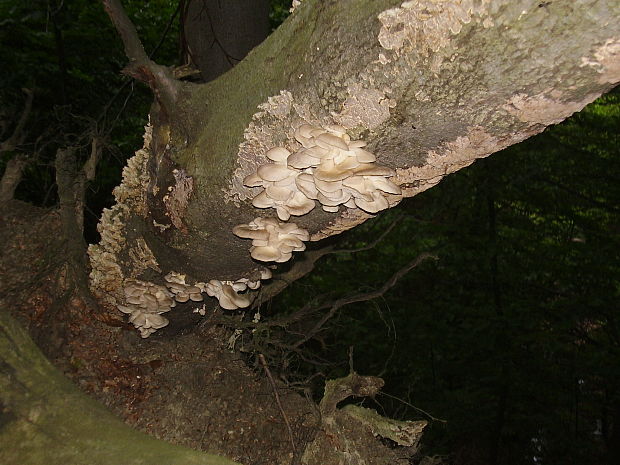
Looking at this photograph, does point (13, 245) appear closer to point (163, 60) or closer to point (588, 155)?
point (163, 60)

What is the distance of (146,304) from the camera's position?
7.38ft

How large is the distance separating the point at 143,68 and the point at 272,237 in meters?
0.74

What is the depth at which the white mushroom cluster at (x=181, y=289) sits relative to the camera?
6.74ft


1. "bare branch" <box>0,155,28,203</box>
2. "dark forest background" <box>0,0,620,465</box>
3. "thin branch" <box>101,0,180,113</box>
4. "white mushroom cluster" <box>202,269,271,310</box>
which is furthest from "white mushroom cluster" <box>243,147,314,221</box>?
"dark forest background" <box>0,0,620,465</box>

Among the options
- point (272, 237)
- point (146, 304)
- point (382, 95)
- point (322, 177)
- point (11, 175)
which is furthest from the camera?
point (11, 175)

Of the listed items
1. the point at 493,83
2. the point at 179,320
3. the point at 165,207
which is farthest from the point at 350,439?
the point at 493,83

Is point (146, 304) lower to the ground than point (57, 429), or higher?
higher

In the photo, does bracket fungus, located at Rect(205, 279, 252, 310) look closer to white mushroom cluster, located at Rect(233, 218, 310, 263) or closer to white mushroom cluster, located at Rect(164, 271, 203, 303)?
white mushroom cluster, located at Rect(164, 271, 203, 303)

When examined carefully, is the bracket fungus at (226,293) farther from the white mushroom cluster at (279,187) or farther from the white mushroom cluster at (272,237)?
the white mushroom cluster at (279,187)

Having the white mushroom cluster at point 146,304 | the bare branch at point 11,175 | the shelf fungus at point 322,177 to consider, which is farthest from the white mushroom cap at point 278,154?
the bare branch at point 11,175

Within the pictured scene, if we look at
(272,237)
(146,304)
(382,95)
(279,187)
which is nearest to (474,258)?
(146,304)

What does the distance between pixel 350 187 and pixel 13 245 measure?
2280 mm

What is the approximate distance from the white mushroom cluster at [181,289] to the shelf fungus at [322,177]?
2.44 feet

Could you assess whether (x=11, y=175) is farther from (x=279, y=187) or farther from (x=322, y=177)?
(x=322, y=177)
